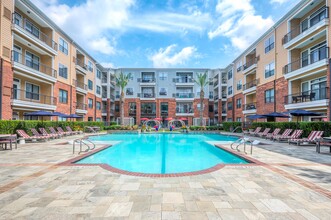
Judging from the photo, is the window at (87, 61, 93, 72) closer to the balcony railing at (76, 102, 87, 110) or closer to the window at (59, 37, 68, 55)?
the window at (59, 37, 68, 55)

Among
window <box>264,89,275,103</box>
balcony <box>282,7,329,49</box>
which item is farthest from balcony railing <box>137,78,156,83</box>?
balcony <box>282,7,329,49</box>

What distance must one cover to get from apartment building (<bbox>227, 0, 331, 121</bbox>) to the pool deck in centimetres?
1405

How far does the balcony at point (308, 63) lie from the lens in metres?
15.8

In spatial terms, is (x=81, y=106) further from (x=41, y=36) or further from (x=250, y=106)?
(x=250, y=106)

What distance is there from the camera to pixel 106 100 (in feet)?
124

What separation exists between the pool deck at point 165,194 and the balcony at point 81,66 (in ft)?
76.7

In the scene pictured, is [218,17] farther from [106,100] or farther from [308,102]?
[106,100]

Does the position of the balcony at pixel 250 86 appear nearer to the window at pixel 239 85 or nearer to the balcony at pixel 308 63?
the window at pixel 239 85

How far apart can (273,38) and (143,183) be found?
957 inches

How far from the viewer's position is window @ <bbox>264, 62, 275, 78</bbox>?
2206 centimetres

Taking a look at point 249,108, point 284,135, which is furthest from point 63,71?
point 249,108

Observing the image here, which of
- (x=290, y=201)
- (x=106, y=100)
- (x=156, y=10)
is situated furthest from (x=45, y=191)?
(x=106, y=100)

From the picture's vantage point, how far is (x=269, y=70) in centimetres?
2286

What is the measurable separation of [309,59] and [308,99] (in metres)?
4.02
